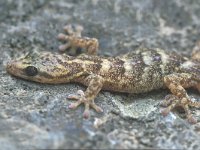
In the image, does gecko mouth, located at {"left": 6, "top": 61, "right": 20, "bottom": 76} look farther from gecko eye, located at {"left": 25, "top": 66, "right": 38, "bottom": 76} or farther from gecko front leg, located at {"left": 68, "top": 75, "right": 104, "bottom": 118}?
gecko front leg, located at {"left": 68, "top": 75, "right": 104, "bottom": 118}

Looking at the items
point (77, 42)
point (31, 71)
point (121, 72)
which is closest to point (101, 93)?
point (121, 72)

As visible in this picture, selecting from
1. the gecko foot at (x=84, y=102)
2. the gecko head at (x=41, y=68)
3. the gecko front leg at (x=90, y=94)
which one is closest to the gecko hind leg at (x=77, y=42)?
the gecko head at (x=41, y=68)

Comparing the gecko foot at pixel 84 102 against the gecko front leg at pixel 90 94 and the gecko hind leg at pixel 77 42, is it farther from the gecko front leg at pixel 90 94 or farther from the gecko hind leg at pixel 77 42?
the gecko hind leg at pixel 77 42

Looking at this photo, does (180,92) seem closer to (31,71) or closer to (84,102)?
(84,102)

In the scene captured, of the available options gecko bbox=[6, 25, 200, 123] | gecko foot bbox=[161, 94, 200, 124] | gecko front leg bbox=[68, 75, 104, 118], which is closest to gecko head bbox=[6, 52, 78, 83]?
gecko bbox=[6, 25, 200, 123]

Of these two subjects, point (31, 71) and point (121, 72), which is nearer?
point (31, 71)

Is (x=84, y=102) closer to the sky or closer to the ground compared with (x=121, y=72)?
closer to the ground

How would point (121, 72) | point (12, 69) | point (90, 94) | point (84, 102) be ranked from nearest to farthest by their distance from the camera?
1. point (84, 102)
2. point (90, 94)
3. point (12, 69)
4. point (121, 72)

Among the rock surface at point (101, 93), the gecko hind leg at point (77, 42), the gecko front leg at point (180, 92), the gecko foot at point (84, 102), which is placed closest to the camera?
the rock surface at point (101, 93)
